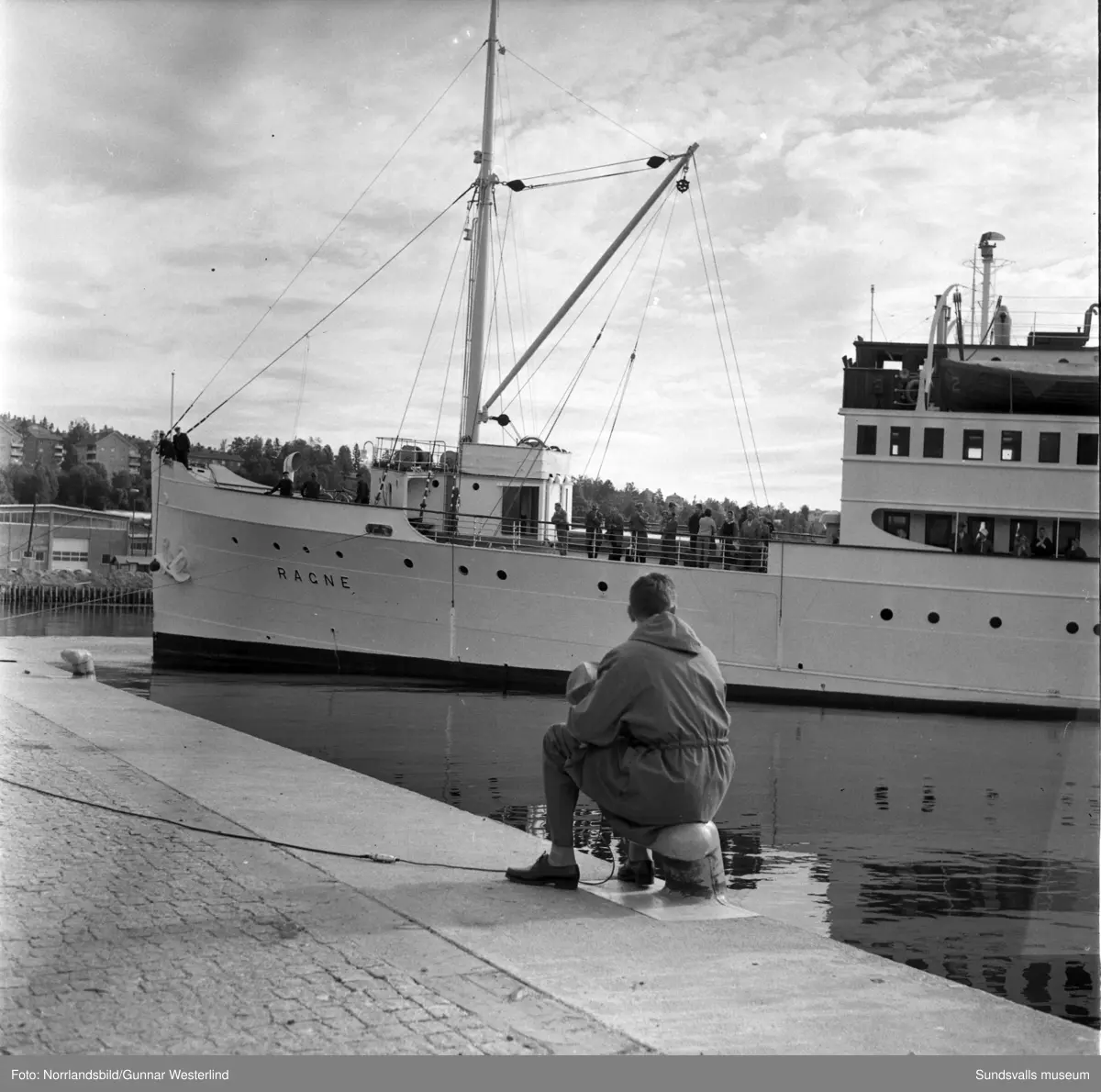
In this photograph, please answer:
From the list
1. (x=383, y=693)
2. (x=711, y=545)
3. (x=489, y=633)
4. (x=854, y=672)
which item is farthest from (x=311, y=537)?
(x=854, y=672)

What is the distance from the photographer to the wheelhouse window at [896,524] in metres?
22.2

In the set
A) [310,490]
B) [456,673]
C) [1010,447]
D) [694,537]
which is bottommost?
[456,673]

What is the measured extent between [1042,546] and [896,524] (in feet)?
8.12

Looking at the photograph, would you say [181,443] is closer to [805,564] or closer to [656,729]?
[805,564]

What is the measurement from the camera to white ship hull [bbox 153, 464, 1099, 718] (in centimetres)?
2161

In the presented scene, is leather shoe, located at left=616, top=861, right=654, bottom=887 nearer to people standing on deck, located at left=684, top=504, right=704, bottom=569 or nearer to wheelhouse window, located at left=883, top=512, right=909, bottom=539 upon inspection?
people standing on deck, located at left=684, top=504, right=704, bottom=569

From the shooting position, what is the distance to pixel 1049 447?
21.9 m

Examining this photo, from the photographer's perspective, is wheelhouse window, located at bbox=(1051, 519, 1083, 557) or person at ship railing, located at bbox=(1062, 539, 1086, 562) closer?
person at ship railing, located at bbox=(1062, 539, 1086, 562)

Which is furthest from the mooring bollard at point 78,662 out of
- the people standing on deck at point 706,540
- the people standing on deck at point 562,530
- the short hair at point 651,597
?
the people standing on deck at point 706,540

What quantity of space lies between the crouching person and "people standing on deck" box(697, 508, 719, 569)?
57.5 feet

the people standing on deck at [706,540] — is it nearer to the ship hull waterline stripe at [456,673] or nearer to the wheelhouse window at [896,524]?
the ship hull waterline stripe at [456,673]
